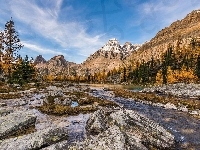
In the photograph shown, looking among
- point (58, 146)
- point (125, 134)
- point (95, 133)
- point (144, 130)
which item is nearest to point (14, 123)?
point (58, 146)

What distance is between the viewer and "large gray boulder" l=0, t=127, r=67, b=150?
1307 cm

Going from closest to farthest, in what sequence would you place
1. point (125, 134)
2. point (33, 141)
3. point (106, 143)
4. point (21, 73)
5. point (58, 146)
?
point (106, 143) → point (33, 141) → point (58, 146) → point (125, 134) → point (21, 73)

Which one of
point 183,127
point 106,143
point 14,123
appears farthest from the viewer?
point 183,127

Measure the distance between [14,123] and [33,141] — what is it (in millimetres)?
3952

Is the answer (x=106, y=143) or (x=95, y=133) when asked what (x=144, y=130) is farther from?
(x=106, y=143)

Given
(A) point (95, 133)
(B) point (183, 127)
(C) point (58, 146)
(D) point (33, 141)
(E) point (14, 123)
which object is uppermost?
(E) point (14, 123)

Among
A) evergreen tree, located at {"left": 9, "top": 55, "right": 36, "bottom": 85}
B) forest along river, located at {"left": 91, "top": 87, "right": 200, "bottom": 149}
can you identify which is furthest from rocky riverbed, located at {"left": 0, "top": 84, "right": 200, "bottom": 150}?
evergreen tree, located at {"left": 9, "top": 55, "right": 36, "bottom": 85}

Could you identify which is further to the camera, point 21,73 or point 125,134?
point 21,73

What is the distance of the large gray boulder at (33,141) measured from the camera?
13.1 meters

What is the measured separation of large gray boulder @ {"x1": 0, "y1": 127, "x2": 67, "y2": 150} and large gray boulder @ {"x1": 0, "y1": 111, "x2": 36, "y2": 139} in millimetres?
2039

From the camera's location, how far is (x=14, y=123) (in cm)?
1664

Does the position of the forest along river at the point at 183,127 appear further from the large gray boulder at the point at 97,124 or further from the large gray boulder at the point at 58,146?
the large gray boulder at the point at 58,146

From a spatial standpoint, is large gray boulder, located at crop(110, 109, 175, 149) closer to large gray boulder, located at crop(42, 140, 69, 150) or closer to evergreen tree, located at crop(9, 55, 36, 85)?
large gray boulder, located at crop(42, 140, 69, 150)

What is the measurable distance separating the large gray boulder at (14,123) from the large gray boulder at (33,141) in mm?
2039
